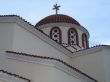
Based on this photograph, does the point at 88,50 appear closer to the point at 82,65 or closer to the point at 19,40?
the point at 82,65

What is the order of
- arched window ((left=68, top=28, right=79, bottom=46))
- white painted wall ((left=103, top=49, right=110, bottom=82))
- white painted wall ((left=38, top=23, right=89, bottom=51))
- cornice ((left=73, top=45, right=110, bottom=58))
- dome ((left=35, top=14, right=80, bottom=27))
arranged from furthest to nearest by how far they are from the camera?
dome ((left=35, top=14, right=80, bottom=27))
arched window ((left=68, top=28, right=79, bottom=46))
white painted wall ((left=38, top=23, right=89, bottom=51))
cornice ((left=73, top=45, right=110, bottom=58))
white painted wall ((left=103, top=49, right=110, bottom=82))

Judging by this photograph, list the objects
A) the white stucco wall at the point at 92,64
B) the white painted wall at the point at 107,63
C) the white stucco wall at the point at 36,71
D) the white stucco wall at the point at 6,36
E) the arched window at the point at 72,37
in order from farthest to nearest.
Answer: the arched window at the point at 72,37
the white stucco wall at the point at 92,64
the white painted wall at the point at 107,63
the white stucco wall at the point at 6,36
the white stucco wall at the point at 36,71

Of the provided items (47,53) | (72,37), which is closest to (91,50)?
(47,53)

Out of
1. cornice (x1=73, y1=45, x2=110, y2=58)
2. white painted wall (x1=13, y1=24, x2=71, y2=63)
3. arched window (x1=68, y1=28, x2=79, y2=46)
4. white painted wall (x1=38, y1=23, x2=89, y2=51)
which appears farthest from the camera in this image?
arched window (x1=68, y1=28, x2=79, y2=46)

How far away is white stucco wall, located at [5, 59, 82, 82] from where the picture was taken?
1341 cm

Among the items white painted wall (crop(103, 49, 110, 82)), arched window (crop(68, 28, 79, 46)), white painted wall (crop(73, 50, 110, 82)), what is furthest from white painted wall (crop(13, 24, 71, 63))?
arched window (crop(68, 28, 79, 46))

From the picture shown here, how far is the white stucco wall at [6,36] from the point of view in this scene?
1500cm

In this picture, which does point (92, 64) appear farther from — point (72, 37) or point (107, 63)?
point (72, 37)

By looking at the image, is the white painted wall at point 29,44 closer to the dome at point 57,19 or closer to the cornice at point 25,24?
the cornice at point 25,24

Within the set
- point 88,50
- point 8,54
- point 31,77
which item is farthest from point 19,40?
point 88,50

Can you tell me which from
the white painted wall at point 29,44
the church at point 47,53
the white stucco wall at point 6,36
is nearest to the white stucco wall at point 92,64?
the church at point 47,53

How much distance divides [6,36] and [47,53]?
3.12 m

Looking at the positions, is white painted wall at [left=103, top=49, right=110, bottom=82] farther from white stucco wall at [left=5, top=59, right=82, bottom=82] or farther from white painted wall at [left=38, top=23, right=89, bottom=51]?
white stucco wall at [left=5, top=59, right=82, bottom=82]

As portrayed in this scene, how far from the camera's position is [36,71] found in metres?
13.6
